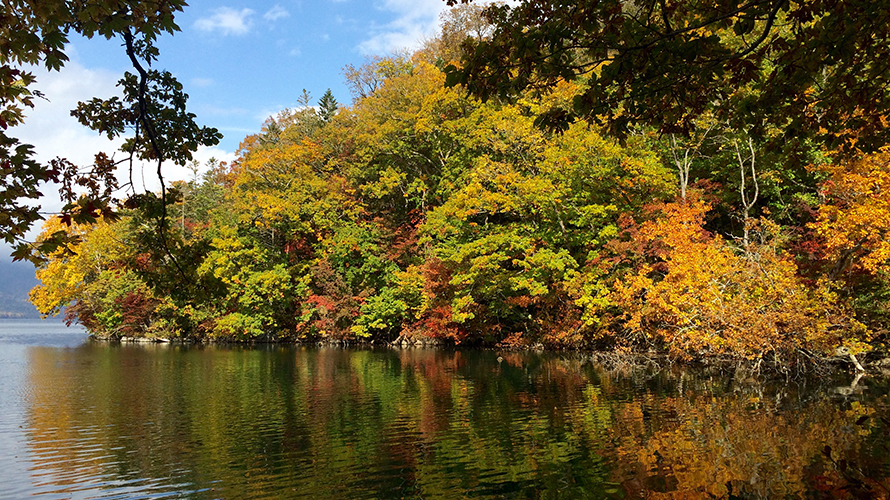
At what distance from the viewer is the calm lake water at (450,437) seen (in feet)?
22.6

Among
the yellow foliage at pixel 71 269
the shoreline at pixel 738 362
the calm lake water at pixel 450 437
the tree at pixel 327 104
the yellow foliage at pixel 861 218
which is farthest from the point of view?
the tree at pixel 327 104

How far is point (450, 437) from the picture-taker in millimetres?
9461

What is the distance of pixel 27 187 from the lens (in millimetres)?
3963

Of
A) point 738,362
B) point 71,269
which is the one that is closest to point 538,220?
point 738,362

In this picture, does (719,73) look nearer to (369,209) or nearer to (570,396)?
(570,396)

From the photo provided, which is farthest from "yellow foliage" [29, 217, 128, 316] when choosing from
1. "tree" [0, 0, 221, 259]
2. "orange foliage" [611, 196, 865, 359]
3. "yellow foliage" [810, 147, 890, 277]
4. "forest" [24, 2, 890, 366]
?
"yellow foliage" [810, 147, 890, 277]

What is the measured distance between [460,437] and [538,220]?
60.2ft

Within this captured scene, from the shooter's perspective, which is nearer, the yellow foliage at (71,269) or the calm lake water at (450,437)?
the calm lake water at (450,437)

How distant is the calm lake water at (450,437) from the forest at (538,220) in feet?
8.11

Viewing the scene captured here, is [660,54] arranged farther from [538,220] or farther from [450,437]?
[538,220]

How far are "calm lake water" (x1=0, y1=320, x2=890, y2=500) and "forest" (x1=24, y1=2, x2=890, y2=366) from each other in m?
2.47

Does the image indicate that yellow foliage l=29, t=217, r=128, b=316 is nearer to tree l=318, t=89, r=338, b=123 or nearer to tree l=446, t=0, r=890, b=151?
tree l=318, t=89, r=338, b=123

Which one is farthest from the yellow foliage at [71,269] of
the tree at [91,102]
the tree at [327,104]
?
the tree at [91,102]

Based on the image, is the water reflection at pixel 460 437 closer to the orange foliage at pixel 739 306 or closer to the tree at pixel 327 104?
the orange foliage at pixel 739 306
